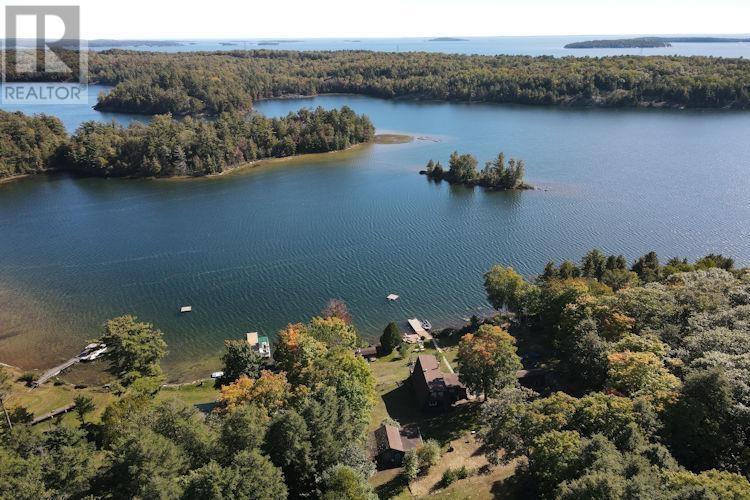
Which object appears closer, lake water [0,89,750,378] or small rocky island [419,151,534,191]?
lake water [0,89,750,378]

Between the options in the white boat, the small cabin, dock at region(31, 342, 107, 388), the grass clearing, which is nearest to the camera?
the grass clearing

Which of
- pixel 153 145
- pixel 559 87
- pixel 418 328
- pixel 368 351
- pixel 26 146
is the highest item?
pixel 559 87

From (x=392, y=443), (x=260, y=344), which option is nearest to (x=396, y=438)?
(x=392, y=443)

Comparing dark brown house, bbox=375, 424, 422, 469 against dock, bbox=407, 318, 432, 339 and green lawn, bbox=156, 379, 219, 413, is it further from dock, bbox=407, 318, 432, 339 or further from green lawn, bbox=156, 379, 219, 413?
dock, bbox=407, 318, 432, 339

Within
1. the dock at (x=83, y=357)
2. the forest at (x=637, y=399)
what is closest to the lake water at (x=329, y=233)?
the dock at (x=83, y=357)

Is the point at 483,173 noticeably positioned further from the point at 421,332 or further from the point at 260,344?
the point at 260,344

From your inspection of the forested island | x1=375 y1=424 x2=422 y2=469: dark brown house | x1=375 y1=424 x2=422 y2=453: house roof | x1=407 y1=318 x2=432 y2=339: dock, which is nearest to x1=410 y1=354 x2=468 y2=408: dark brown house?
x1=375 y1=424 x2=422 y2=453: house roof
